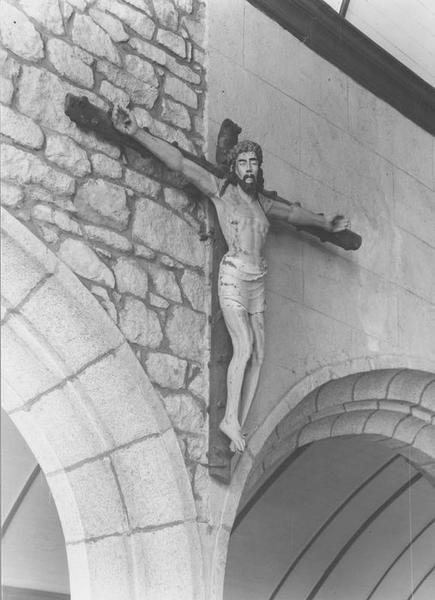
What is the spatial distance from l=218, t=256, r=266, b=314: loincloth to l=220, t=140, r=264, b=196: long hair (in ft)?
1.20

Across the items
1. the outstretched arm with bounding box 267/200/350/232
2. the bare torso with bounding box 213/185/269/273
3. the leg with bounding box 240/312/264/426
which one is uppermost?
the outstretched arm with bounding box 267/200/350/232

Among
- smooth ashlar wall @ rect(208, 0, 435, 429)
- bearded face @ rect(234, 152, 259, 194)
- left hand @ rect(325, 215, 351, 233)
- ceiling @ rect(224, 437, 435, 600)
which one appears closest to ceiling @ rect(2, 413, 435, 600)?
ceiling @ rect(224, 437, 435, 600)

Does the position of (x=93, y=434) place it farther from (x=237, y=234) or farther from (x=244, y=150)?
(x=244, y=150)

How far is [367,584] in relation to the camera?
29.7ft

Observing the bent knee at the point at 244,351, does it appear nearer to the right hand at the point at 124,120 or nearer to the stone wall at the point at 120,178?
the stone wall at the point at 120,178

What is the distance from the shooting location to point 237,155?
5.45 meters

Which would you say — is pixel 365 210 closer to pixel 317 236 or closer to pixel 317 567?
pixel 317 236

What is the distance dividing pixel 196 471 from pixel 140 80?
182 centimetres

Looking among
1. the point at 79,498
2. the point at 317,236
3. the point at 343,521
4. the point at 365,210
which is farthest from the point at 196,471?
the point at 343,521

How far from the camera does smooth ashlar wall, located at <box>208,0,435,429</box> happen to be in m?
5.82

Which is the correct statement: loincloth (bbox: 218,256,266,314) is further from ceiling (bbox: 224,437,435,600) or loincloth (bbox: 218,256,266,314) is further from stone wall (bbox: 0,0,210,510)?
ceiling (bbox: 224,437,435,600)

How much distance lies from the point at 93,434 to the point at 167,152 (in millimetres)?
1306

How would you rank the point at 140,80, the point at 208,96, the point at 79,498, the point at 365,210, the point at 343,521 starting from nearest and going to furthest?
the point at 79,498 → the point at 140,80 → the point at 208,96 → the point at 365,210 → the point at 343,521

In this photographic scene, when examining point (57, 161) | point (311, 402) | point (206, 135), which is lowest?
point (311, 402)
